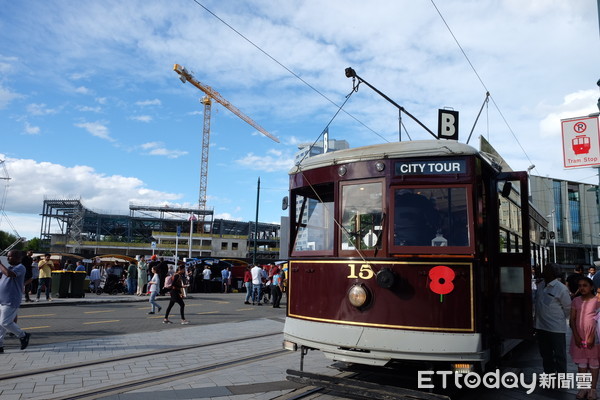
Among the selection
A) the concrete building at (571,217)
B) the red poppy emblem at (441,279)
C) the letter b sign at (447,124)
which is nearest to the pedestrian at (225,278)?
the letter b sign at (447,124)

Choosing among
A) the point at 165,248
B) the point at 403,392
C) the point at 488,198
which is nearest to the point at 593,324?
the point at 488,198

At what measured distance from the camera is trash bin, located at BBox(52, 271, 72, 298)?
1805 cm

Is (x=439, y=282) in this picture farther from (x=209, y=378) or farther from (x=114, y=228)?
(x=114, y=228)

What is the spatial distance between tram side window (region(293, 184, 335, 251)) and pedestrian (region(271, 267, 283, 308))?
12.3m

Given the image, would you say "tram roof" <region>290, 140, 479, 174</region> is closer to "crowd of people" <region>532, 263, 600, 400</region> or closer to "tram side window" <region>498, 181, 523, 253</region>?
"tram side window" <region>498, 181, 523, 253</region>

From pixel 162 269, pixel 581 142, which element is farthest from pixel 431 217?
pixel 162 269

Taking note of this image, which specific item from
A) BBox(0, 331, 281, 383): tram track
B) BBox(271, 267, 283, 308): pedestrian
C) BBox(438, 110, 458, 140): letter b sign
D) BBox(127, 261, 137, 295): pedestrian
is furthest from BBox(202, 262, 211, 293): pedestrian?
BBox(438, 110, 458, 140): letter b sign

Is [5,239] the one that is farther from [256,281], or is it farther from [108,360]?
[108,360]

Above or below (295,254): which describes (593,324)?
below

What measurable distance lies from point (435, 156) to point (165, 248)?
8759 centimetres

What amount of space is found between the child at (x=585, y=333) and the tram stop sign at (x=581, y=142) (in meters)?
6.59

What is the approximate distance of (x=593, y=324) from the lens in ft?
19.2

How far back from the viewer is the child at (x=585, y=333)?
19.3 ft

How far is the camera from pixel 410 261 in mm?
5332
